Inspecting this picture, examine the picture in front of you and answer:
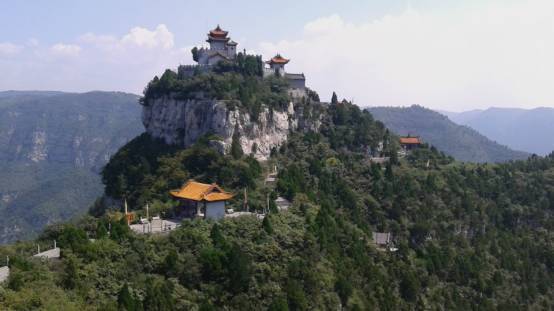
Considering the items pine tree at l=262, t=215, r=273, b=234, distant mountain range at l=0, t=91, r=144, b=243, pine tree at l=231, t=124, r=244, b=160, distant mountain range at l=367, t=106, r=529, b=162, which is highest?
pine tree at l=231, t=124, r=244, b=160

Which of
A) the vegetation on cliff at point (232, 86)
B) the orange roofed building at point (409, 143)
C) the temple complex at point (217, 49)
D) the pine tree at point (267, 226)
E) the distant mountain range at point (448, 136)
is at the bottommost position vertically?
the distant mountain range at point (448, 136)

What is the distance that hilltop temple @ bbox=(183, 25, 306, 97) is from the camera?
5604 cm

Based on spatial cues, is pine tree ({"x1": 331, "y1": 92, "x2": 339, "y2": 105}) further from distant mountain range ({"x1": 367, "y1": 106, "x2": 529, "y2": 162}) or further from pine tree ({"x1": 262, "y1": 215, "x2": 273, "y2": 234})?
distant mountain range ({"x1": 367, "y1": 106, "x2": 529, "y2": 162})

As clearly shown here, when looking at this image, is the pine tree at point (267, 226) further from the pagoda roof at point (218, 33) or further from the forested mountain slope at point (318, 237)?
the pagoda roof at point (218, 33)

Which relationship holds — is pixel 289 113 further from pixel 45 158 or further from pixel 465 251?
pixel 45 158

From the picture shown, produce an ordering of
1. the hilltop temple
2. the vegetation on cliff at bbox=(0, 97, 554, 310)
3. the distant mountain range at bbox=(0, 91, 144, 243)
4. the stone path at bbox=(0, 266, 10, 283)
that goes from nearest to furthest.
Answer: the stone path at bbox=(0, 266, 10, 283) < the vegetation on cliff at bbox=(0, 97, 554, 310) < the hilltop temple < the distant mountain range at bbox=(0, 91, 144, 243)

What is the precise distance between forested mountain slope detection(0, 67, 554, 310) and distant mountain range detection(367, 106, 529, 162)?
87281 millimetres

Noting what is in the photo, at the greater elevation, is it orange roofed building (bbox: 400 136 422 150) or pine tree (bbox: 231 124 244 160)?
pine tree (bbox: 231 124 244 160)

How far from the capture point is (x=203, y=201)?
110 feet

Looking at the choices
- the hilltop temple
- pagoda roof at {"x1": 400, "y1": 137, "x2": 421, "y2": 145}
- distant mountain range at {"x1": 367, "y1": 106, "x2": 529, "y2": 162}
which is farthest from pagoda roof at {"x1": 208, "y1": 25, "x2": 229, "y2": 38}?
distant mountain range at {"x1": 367, "y1": 106, "x2": 529, "y2": 162}

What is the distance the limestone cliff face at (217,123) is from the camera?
154ft

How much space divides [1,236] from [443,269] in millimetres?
90248

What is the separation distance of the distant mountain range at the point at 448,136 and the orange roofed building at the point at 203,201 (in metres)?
121

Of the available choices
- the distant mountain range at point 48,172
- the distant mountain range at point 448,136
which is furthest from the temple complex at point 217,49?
the distant mountain range at point 448,136
